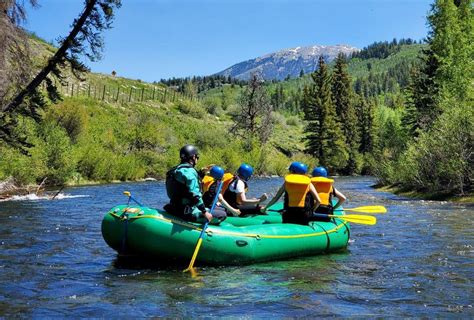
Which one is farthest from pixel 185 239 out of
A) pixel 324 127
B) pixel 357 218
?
pixel 324 127

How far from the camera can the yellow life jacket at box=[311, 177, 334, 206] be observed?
11148 millimetres

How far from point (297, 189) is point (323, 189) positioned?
1.24m

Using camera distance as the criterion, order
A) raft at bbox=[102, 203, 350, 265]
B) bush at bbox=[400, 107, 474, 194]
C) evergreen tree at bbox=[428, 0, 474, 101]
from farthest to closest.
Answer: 1. evergreen tree at bbox=[428, 0, 474, 101]
2. bush at bbox=[400, 107, 474, 194]
3. raft at bbox=[102, 203, 350, 265]

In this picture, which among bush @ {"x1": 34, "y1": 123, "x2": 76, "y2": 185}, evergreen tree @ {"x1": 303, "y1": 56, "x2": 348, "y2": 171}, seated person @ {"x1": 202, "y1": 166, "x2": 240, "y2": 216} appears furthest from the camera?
evergreen tree @ {"x1": 303, "y1": 56, "x2": 348, "y2": 171}

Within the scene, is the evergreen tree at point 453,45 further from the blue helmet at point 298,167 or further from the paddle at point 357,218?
the blue helmet at point 298,167

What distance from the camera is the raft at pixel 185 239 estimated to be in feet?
27.4

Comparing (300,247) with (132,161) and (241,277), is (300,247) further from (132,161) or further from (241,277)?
(132,161)

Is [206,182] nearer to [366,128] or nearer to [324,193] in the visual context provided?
[324,193]

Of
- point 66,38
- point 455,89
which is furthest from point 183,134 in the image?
point 66,38

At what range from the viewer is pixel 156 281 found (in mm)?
7688

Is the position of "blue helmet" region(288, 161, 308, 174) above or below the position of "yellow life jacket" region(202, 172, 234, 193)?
above

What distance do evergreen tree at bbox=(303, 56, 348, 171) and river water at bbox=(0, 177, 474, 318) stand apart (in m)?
45.0

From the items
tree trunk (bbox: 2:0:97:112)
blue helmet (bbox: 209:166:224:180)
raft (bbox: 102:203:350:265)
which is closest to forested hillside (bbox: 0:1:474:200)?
tree trunk (bbox: 2:0:97:112)

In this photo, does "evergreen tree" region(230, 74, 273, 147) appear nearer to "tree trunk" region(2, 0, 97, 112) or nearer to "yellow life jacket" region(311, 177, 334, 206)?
"tree trunk" region(2, 0, 97, 112)
